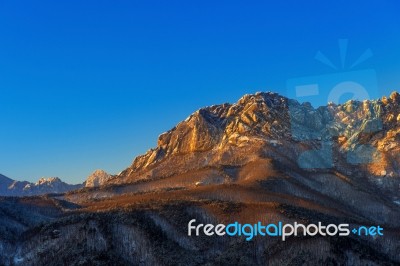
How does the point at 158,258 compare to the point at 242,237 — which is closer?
the point at 158,258

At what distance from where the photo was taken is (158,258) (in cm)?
16700

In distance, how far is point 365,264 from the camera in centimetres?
16838

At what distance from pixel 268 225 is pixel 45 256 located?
79.0 m

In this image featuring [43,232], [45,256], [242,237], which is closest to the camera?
[45,256]

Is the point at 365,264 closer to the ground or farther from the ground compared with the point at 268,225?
closer to the ground

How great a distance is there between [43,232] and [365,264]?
339 ft

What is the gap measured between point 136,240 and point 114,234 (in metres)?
7.48

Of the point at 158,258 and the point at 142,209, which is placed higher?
the point at 142,209

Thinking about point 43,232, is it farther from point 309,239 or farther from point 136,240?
point 309,239

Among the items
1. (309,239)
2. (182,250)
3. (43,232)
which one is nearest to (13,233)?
(43,232)

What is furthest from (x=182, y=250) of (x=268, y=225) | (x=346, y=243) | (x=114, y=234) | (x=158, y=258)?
(x=346, y=243)

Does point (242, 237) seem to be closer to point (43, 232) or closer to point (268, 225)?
point (268, 225)

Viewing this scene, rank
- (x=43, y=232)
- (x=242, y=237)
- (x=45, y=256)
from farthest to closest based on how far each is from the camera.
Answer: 1. (x=242, y=237)
2. (x=43, y=232)
3. (x=45, y=256)

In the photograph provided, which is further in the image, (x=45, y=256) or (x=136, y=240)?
(x=136, y=240)
